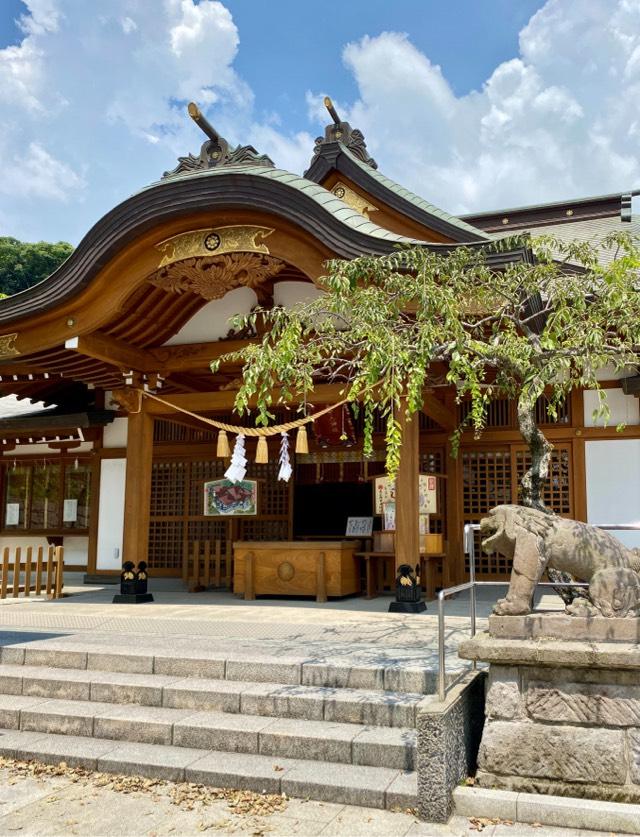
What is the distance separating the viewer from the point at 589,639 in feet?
14.1

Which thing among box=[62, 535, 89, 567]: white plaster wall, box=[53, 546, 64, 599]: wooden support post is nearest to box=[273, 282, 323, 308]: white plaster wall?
box=[53, 546, 64, 599]: wooden support post

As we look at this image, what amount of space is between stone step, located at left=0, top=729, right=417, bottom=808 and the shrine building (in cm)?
432

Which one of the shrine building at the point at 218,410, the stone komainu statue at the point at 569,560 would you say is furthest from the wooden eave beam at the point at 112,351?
the stone komainu statue at the point at 569,560

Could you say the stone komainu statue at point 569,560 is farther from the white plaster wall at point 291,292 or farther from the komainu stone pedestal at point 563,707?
the white plaster wall at point 291,292

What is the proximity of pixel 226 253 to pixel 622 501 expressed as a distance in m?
6.61

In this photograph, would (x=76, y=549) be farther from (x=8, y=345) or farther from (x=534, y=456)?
(x=534, y=456)

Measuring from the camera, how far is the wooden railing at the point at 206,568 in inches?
468

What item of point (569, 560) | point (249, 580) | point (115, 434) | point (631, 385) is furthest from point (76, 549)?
point (569, 560)

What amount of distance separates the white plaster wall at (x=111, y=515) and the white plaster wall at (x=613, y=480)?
7.91 metres

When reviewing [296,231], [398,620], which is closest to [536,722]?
[398,620]

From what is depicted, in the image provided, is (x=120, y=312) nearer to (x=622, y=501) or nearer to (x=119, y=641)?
(x=119, y=641)

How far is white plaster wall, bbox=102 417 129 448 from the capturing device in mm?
13281

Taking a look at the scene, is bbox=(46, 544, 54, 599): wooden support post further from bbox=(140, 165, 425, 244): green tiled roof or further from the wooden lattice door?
the wooden lattice door

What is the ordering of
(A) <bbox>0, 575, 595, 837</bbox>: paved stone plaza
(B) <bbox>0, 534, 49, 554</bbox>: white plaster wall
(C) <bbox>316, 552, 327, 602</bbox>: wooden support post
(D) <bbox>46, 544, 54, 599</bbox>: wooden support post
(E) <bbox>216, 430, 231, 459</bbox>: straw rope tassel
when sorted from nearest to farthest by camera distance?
1. (A) <bbox>0, 575, 595, 837</bbox>: paved stone plaza
2. (E) <bbox>216, 430, 231, 459</bbox>: straw rope tassel
3. (C) <bbox>316, 552, 327, 602</bbox>: wooden support post
4. (D) <bbox>46, 544, 54, 599</bbox>: wooden support post
5. (B) <bbox>0, 534, 49, 554</bbox>: white plaster wall
